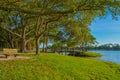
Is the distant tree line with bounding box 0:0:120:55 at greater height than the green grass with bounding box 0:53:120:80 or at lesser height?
greater

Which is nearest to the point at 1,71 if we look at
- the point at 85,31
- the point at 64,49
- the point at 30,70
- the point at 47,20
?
the point at 30,70

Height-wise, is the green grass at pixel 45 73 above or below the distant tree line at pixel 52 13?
below

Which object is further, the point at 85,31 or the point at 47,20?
the point at 85,31

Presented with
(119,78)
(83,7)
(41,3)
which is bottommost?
(119,78)

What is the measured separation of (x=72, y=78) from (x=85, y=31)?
2505 cm

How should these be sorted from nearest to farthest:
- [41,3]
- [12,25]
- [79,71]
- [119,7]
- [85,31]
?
[79,71] → [119,7] → [41,3] → [85,31] → [12,25]

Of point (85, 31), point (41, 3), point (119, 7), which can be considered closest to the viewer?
point (119, 7)

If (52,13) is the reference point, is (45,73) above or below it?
below

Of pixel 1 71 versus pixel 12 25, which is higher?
pixel 12 25

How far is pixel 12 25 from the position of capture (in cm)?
5106

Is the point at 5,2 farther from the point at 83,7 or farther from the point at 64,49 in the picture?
the point at 64,49

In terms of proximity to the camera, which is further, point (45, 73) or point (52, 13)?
point (45, 73)

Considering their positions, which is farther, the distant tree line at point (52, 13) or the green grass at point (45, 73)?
the distant tree line at point (52, 13)

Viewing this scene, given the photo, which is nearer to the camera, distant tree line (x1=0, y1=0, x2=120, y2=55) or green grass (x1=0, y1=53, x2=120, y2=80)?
green grass (x1=0, y1=53, x2=120, y2=80)
